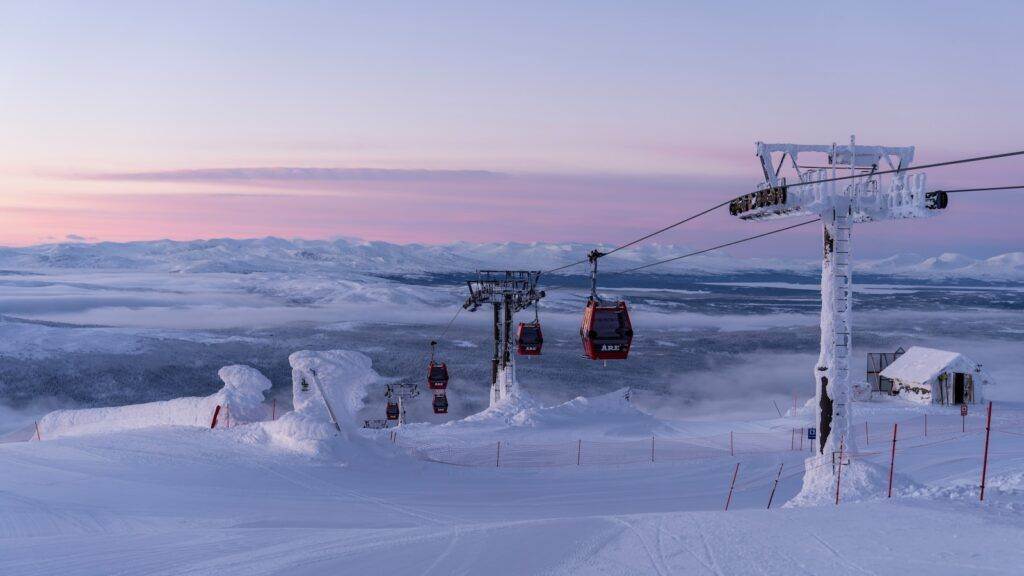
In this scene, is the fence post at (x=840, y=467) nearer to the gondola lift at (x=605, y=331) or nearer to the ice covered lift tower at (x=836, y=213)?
the ice covered lift tower at (x=836, y=213)

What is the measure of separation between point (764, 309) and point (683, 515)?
138161 millimetres

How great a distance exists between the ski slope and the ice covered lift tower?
259 centimetres

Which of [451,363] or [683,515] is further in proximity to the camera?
[451,363]

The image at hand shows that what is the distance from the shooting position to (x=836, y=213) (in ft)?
62.2

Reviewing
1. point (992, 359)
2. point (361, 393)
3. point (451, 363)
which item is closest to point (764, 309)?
point (992, 359)

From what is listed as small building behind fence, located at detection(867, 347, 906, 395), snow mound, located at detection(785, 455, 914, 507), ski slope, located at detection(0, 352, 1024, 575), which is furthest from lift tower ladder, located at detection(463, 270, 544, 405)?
snow mound, located at detection(785, 455, 914, 507)

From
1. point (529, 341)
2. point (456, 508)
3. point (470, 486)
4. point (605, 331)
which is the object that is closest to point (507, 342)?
point (529, 341)

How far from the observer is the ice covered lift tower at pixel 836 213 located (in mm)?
18688

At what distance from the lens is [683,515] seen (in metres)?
13.3

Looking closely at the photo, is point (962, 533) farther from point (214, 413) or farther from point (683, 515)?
point (214, 413)

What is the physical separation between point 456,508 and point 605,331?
8.45 meters

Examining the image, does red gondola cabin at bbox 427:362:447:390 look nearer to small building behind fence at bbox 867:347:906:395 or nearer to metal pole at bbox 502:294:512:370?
metal pole at bbox 502:294:512:370

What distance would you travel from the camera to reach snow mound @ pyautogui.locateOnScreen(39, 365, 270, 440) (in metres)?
29.1

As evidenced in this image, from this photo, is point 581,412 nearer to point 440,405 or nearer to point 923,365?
point 440,405
